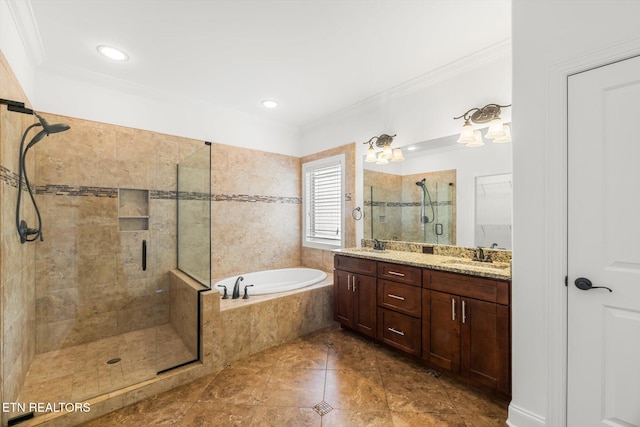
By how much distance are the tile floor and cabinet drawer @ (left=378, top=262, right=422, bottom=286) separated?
0.71 m

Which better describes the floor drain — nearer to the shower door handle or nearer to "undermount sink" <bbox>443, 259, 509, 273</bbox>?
"undermount sink" <bbox>443, 259, 509, 273</bbox>

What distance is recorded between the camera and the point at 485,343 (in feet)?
6.00

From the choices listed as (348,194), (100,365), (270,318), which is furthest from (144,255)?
(348,194)

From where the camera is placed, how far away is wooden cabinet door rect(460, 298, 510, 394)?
175cm

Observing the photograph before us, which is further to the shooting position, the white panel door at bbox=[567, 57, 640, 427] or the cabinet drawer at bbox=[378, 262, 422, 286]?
the cabinet drawer at bbox=[378, 262, 422, 286]

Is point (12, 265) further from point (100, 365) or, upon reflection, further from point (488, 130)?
point (488, 130)

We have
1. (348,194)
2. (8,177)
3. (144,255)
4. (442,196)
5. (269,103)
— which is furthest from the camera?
(348,194)

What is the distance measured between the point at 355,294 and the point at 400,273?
1.99ft

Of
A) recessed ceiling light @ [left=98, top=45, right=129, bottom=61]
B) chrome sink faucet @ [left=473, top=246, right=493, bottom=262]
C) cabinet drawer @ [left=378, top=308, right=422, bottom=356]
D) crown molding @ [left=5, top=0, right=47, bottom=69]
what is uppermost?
recessed ceiling light @ [left=98, top=45, right=129, bottom=61]

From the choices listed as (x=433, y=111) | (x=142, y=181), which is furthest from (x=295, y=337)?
(x=433, y=111)

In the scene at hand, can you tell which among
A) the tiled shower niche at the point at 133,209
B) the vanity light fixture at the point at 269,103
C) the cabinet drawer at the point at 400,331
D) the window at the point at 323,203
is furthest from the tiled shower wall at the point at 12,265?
the window at the point at 323,203

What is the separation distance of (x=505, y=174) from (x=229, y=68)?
103 inches

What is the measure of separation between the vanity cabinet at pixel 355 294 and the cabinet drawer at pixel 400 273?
0.10 meters

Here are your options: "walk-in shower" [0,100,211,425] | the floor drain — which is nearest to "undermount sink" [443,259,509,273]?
the floor drain
